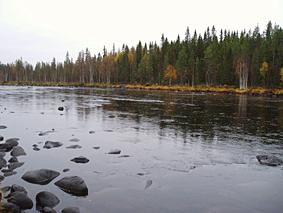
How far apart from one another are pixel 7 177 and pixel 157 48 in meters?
112

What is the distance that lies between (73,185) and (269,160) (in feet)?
31.3

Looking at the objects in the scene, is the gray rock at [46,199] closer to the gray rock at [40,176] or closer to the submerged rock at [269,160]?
the gray rock at [40,176]

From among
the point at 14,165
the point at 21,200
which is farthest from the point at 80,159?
the point at 21,200

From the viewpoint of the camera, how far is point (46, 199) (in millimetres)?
10172

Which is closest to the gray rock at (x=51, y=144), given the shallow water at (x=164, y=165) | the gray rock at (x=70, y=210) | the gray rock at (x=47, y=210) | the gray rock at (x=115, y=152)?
the shallow water at (x=164, y=165)

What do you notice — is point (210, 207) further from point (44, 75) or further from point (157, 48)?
point (44, 75)

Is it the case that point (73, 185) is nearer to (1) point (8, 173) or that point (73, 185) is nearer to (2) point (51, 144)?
(1) point (8, 173)

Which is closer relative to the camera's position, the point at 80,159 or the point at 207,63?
the point at 80,159

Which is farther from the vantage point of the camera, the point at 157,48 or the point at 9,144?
the point at 157,48

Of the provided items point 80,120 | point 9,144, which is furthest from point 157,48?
point 9,144

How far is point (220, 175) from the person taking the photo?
1339cm

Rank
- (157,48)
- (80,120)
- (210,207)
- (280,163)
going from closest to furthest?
(210,207), (280,163), (80,120), (157,48)

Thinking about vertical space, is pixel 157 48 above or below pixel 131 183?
above

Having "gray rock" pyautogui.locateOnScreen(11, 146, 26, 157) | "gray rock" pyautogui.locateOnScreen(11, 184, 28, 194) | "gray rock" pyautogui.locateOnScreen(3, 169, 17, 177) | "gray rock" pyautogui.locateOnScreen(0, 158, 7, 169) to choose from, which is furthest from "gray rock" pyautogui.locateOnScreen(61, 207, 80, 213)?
"gray rock" pyautogui.locateOnScreen(11, 146, 26, 157)
